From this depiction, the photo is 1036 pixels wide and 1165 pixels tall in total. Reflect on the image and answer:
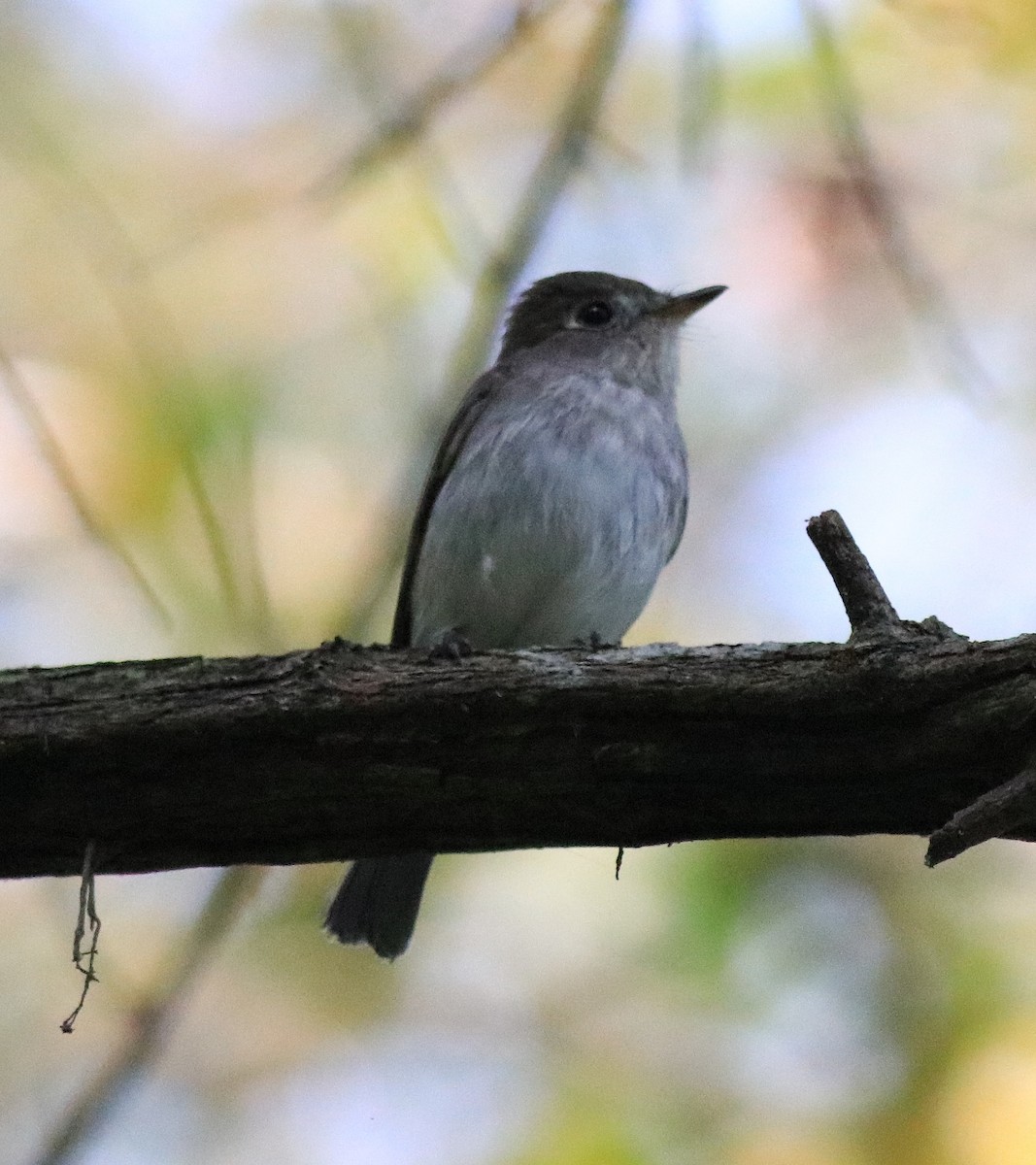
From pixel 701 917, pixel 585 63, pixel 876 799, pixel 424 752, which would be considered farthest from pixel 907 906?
pixel 585 63

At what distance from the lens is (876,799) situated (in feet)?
9.30

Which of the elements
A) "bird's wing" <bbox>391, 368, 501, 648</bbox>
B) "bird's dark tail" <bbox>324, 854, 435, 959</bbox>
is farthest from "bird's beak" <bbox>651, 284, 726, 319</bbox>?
"bird's dark tail" <bbox>324, 854, 435, 959</bbox>

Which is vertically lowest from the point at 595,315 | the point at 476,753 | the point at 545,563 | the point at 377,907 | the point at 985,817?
the point at 377,907

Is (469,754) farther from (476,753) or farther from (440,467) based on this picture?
(440,467)

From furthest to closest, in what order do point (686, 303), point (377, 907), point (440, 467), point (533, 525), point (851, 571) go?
point (686, 303), point (440, 467), point (533, 525), point (377, 907), point (851, 571)

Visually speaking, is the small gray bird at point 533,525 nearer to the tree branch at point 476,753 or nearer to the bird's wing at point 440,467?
the bird's wing at point 440,467

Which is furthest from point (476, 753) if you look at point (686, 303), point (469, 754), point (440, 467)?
point (686, 303)

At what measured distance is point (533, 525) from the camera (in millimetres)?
4348

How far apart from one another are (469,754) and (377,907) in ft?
4.58

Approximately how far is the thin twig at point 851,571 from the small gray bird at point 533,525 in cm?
138

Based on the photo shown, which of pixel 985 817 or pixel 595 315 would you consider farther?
pixel 595 315

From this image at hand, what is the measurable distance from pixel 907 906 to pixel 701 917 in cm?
65

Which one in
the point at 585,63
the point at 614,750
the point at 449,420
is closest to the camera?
the point at 614,750

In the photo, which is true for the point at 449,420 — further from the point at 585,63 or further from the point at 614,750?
the point at 614,750
